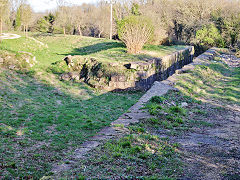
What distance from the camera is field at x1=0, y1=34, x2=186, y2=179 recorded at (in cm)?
411

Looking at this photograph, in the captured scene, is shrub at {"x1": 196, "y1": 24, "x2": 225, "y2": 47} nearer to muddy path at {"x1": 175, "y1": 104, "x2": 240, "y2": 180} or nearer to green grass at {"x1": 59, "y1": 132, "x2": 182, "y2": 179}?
muddy path at {"x1": 175, "y1": 104, "x2": 240, "y2": 180}

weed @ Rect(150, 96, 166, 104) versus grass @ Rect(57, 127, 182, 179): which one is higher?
weed @ Rect(150, 96, 166, 104)

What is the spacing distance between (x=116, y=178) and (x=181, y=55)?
16458 millimetres

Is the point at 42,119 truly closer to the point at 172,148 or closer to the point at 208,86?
the point at 172,148

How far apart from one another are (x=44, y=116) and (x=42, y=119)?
25cm

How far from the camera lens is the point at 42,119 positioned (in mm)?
6215

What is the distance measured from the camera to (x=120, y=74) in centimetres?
Answer: 1056

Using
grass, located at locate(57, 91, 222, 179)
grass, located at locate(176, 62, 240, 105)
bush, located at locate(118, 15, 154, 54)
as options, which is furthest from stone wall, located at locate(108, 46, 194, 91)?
grass, located at locate(57, 91, 222, 179)

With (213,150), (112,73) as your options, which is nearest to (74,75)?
(112,73)

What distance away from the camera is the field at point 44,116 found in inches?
162

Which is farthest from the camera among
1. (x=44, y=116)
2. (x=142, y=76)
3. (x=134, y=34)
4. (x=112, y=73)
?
(x=134, y=34)

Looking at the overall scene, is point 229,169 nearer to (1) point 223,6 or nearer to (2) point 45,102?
(2) point 45,102

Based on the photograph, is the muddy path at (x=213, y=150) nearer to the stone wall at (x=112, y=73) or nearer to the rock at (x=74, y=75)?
the stone wall at (x=112, y=73)

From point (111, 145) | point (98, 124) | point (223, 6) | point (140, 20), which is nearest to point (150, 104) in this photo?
point (98, 124)
